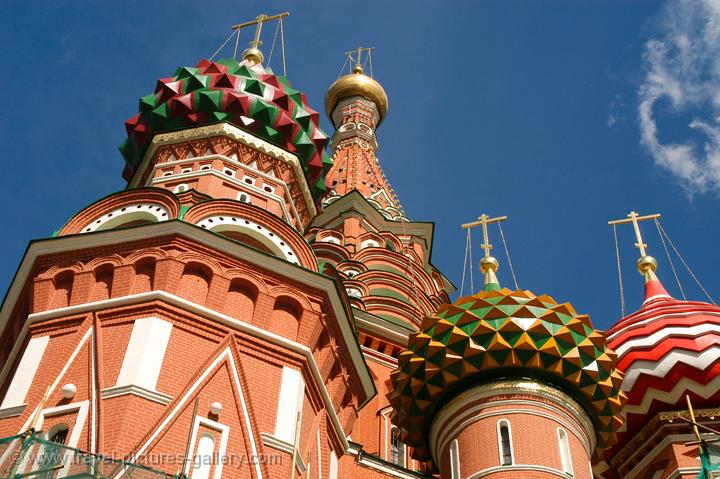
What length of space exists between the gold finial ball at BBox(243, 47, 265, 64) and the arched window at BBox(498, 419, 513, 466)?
9.74 metres

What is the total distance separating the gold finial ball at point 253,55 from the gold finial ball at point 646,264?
9515 millimetres

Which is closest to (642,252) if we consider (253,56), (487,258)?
(487,258)

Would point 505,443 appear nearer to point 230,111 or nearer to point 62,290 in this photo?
point 62,290

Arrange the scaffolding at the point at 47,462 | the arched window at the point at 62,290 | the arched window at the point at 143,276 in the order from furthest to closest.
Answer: the arched window at the point at 62,290
the arched window at the point at 143,276
the scaffolding at the point at 47,462

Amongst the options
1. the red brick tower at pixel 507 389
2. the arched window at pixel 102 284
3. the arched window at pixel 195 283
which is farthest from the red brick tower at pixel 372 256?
the arched window at pixel 102 284

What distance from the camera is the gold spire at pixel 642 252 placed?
2320 centimetres

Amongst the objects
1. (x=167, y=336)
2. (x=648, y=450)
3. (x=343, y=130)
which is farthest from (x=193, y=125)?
(x=343, y=130)

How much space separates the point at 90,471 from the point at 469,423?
293 inches

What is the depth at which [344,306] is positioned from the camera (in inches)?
578

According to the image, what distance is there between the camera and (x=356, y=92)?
1414 inches

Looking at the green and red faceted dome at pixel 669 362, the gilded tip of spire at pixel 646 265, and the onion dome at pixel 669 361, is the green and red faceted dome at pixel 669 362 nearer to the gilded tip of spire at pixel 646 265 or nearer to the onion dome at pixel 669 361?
the onion dome at pixel 669 361

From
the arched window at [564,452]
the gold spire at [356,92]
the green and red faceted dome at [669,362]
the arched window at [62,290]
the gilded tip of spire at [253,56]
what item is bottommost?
the arched window at [564,452]

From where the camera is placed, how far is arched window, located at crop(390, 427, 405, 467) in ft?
60.7

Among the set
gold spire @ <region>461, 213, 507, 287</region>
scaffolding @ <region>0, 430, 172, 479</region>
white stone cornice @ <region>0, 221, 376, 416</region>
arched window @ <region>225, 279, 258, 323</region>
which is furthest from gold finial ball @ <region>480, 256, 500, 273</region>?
scaffolding @ <region>0, 430, 172, 479</region>
